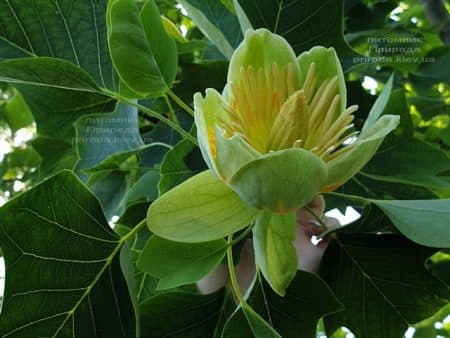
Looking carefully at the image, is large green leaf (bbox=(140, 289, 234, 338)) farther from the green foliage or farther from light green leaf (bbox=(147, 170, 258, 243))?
light green leaf (bbox=(147, 170, 258, 243))

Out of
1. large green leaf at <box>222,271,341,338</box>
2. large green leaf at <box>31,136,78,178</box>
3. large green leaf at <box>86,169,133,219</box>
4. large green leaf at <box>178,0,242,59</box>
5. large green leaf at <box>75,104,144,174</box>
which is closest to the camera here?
large green leaf at <box>222,271,341,338</box>

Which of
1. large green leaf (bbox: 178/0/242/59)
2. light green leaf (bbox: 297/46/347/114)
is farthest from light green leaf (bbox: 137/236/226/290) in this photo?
large green leaf (bbox: 178/0/242/59)

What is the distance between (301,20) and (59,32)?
32 cm

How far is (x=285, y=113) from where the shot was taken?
0.63 meters

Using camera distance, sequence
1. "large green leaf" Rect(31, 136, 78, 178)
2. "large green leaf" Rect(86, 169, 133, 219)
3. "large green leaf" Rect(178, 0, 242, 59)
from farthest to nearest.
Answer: "large green leaf" Rect(31, 136, 78, 178) → "large green leaf" Rect(86, 169, 133, 219) → "large green leaf" Rect(178, 0, 242, 59)

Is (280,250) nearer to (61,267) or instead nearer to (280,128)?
(280,128)

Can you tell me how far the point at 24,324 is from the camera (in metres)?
0.72

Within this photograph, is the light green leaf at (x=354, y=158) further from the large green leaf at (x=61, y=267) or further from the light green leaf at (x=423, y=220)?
the large green leaf at (x=61, y=267)

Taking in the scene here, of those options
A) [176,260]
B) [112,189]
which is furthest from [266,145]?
[112,189]

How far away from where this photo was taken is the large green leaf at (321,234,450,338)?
821mm

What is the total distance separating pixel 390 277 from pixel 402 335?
81 millimetres

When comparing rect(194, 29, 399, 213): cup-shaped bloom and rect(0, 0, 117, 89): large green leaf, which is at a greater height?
rect(0, 0, 117, 89): large green leaf

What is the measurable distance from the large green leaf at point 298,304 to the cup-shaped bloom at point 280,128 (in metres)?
0.20

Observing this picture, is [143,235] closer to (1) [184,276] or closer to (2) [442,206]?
(1) [184,276]
